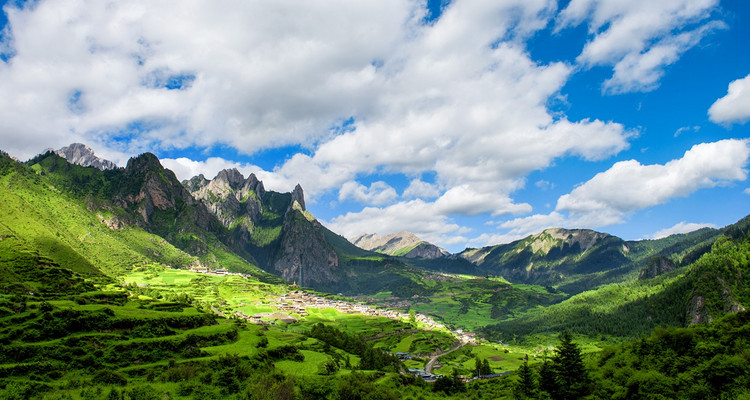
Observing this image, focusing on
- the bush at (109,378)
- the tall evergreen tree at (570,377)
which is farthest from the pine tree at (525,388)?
the bush at (109,378)

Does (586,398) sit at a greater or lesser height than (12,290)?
lesser

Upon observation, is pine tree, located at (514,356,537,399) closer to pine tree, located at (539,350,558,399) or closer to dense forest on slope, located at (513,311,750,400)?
dense forest on slope, located at (513,311,750,400)

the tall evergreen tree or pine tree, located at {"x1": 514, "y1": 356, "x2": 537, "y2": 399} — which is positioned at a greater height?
the tall evergreen tree

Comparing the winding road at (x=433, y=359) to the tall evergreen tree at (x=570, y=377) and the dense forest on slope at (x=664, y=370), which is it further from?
the tall evergreen tree at (x=570, y=377)

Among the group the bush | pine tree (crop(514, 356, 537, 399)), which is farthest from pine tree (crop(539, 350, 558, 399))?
the bush

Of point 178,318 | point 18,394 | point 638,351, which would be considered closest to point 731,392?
point 638,351

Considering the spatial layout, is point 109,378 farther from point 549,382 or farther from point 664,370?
point 664,370

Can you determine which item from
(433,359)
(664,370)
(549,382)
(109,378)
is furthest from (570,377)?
(433,359)

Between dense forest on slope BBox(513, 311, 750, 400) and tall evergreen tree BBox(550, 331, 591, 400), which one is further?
tall evergreen tree BBox(550, 331, 591, 400)

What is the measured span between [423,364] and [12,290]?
13477 centimetres

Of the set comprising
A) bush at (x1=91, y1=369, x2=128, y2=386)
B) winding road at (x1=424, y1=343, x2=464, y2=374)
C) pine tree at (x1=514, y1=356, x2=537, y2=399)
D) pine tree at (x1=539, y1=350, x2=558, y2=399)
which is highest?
bush at (x1=91, y1=369, x2=128, y2=386)

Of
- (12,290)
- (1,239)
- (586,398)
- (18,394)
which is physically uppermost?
(1,239)

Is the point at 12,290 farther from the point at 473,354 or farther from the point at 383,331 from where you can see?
the point at 473,354

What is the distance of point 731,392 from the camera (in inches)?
1743
